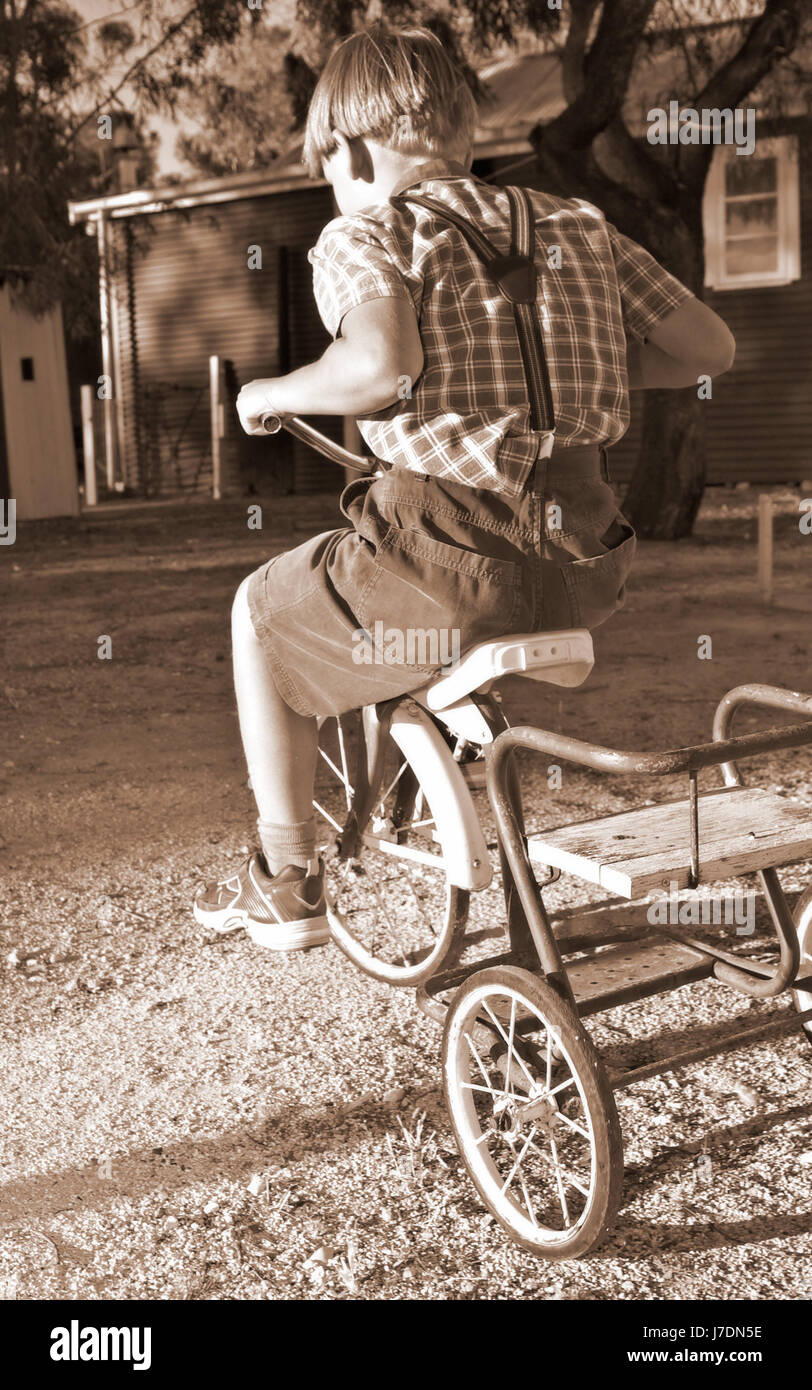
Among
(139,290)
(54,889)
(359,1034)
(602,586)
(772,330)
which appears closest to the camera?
(602,586)

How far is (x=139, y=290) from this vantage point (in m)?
24.2

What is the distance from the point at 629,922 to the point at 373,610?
1.57 metres

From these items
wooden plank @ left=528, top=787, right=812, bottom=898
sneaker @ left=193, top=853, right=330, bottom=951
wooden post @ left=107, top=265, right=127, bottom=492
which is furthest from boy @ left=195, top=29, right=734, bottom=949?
wooden post @ left=107, top=265, right=127, bottom=492

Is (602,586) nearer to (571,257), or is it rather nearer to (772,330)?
(571,257)

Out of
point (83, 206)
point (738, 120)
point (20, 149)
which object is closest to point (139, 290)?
point (83, 206)

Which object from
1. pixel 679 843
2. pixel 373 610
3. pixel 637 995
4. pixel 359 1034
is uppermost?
pixel 373 610

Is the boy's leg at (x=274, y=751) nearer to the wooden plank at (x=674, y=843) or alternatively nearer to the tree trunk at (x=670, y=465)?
the wooden plank at (x=674, y=843)

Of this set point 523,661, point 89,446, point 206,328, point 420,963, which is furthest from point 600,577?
point 206,328

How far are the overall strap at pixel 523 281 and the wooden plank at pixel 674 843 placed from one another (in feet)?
2.44

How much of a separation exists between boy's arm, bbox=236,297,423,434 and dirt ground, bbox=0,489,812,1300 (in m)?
1.39

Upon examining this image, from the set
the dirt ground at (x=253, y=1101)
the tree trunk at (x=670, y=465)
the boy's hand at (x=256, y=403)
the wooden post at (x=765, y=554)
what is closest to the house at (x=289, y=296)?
the tree trunk at (x=670, y=465)

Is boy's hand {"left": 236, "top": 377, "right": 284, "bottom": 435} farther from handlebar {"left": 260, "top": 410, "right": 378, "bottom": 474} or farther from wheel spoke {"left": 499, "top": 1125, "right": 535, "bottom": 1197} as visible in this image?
wheel spoke {"left": 499, "top": 1125, "right": 535, "bottom": 1197}

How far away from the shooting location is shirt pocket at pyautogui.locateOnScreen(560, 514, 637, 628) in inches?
104

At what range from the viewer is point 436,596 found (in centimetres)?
255
